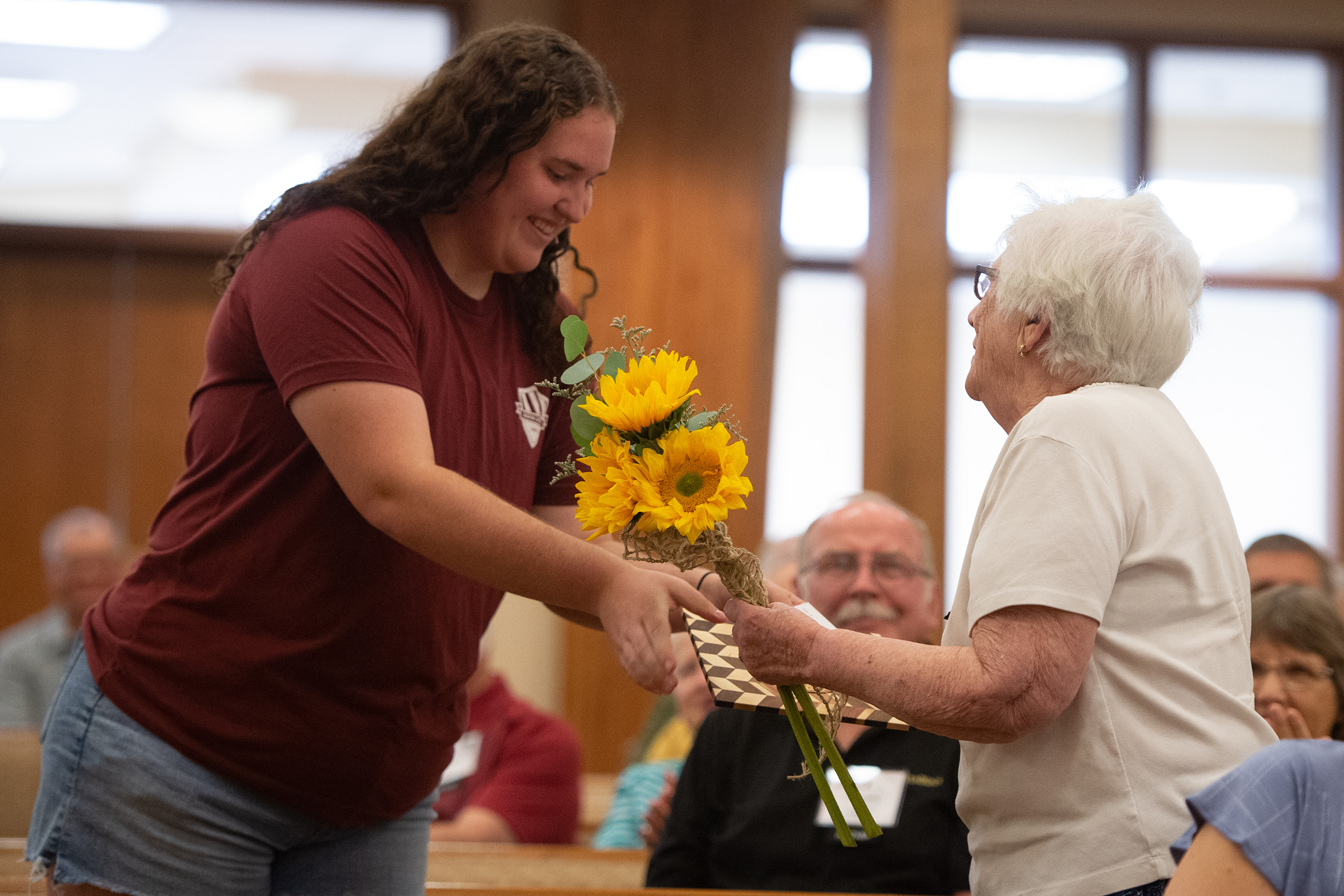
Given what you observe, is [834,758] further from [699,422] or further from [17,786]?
[17,786]

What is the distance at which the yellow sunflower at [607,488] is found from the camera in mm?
1373

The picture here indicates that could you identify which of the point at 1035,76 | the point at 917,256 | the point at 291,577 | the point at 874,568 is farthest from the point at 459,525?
the point at 1035,76

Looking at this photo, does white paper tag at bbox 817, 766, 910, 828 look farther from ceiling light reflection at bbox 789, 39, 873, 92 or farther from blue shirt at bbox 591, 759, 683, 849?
ceiling light reflection at bbox 789, 39, 873, 92

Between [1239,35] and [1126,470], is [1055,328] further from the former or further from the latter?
[1239,35]

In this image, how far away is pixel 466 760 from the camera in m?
3.84

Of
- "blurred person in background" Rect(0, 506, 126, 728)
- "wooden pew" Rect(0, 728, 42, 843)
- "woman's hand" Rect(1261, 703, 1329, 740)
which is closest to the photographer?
"woman's hand" Rect(1261, 703, 1329, 740)

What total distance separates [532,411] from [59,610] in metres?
4.31

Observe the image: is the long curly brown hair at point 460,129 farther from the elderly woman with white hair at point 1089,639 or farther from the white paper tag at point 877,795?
the white paper tag at point 877,795

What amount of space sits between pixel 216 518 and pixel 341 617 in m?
0.19

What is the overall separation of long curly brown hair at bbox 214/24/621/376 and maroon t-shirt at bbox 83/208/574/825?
65 mm

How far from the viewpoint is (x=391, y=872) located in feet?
5.47

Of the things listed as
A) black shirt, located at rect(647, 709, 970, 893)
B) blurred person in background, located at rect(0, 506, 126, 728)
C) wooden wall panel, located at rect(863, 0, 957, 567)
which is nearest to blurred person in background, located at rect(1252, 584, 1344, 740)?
black shirt, located at rect(647, 709, 970, 893)

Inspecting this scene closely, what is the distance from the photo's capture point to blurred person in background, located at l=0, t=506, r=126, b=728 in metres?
4.98

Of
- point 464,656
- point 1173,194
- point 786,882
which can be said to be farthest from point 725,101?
point 464,656
